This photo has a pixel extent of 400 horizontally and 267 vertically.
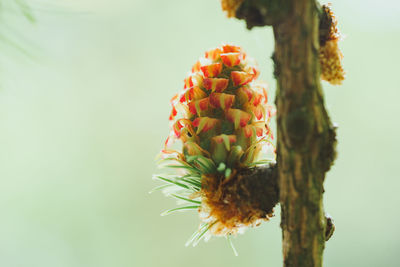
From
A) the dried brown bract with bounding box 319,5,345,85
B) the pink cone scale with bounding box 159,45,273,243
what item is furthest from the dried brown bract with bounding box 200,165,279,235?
the dried brown bract with bounding box 319,5,345,85

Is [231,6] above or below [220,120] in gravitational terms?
above

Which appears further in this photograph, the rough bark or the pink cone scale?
the pink cone scale

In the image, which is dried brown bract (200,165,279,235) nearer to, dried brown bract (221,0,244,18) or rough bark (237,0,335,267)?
rough bark (237,0,335,267)

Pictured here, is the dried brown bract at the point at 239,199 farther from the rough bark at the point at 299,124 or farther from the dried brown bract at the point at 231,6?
the dried brown bract at the point at 231,6

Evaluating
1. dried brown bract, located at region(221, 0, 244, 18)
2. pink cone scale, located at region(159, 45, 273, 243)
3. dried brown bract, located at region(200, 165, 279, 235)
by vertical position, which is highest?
dried brown bract, located at region(221, 0, 244, 18)

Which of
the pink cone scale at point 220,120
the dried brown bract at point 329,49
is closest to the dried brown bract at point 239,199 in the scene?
the pink cone scale at point 220,120

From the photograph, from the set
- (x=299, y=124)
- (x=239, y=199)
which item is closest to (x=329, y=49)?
(x=299, y=124)

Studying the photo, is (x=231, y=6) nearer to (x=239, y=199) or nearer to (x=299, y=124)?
(x=299, y=124)

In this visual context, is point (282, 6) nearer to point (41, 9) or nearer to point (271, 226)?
point (41, 9)
